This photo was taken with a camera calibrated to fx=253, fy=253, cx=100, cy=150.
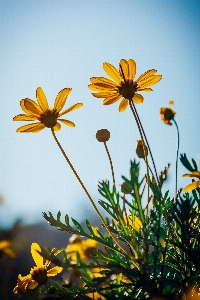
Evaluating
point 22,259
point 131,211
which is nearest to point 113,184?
point 131,211

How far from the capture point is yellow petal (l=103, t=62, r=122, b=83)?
1.20 m

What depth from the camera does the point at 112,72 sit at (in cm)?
123

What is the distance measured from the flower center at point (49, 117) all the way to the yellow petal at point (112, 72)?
327mm

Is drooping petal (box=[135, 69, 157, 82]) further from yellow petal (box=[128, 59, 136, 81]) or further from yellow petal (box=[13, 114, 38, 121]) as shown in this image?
yellow petal (box=[13, 114, 38, 121])

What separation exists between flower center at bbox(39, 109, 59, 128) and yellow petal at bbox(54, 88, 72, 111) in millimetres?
26

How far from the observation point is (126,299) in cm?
79

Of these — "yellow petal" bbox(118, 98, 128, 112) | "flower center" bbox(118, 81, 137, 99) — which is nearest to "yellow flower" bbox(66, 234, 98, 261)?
"yellow petal" bbox(118, 98, 128, 112)

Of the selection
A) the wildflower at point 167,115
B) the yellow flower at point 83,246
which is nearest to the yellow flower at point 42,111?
the wildflower at point 167,115

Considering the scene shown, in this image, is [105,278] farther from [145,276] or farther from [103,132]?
[103,132]

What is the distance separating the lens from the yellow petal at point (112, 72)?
47.3 inches

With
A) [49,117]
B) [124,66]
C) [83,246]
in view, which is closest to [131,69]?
[124,66]

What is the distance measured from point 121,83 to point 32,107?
456 mm

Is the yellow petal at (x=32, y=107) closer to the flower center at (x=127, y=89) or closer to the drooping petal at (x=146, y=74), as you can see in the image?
the flower center at (x=127, y=89)

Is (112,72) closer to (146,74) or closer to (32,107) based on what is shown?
(146,74)
